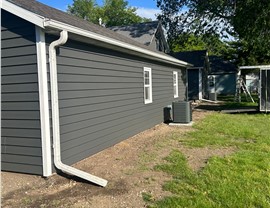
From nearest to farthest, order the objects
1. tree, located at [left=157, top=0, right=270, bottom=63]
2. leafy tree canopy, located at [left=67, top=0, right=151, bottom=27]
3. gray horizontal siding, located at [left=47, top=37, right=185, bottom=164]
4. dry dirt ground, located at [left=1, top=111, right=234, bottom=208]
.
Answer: dry dirt ground, located at [left=1, top=111, right=234, bottom=208] → gray horizontal siding, located at [left=47, top=37, right=185, bottom=164] → tree, located at [left=157, top=0, right=270, bottom=63] → leafy tree canopy, located at [left=67, top=0, right=151, bottom=27]

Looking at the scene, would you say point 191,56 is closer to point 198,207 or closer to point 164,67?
point 164,67

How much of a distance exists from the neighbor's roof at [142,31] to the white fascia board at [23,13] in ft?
43.7

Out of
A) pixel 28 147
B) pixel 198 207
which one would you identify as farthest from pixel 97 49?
pixel 198 207

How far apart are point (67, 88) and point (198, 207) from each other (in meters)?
3.32

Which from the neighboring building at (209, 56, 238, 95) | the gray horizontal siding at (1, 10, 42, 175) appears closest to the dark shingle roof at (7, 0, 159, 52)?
the gray horizontal siding at (1, 10, 42, 175)

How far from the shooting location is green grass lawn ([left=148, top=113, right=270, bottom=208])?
381cm

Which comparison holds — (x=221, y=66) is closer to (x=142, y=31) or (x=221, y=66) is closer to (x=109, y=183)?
(x=142, y=31)

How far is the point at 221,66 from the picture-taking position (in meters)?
32.9

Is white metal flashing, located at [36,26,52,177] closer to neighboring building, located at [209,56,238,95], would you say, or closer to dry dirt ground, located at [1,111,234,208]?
dry dirt ground, located at [1,111,234,208]

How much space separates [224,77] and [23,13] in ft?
101

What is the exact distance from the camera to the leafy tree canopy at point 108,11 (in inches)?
2068

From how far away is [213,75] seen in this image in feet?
104

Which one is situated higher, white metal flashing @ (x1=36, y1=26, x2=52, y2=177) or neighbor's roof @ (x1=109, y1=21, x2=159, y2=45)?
neighbor's roof @ (x1=109, y1=21, x2=159, y2=45)

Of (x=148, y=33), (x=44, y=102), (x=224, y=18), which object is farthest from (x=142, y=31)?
A: (x=44, y=102)
